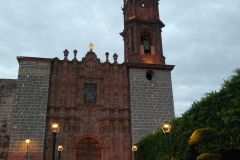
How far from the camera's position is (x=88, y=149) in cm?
2219

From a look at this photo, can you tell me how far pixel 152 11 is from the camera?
2738 centimetres

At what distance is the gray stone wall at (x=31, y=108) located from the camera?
2083cm

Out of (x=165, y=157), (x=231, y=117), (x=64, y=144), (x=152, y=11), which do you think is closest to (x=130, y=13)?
(x=152, y=11)

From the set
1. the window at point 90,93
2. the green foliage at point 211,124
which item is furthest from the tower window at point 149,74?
the green foliage at point 211,124

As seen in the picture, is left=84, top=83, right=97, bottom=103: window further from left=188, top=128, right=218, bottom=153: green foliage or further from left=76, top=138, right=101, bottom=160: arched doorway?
left=188, top=128, right=218, bottom=153: green foliage

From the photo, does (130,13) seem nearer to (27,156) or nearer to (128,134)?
(128,134)

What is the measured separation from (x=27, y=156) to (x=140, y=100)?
8.83 metres

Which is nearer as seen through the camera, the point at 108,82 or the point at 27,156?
the point at 27,156

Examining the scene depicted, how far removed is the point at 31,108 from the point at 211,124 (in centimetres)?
1303

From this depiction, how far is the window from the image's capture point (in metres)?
23.5

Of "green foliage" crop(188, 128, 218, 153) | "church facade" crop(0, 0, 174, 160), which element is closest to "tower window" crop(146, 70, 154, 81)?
"church facade" crop(0, 0, 174, 160)

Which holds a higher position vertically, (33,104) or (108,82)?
(108,82)

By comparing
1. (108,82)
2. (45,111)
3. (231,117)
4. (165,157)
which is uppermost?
(108,82)

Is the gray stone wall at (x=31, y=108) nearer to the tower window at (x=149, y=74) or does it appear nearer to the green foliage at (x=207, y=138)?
the tower window at (x=149, y=74)
